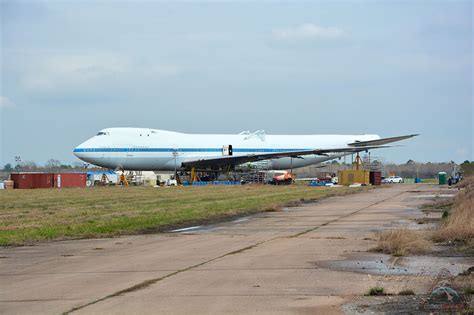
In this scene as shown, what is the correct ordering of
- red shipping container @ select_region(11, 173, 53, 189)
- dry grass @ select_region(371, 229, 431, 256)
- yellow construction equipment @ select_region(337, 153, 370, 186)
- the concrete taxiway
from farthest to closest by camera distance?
yellow construction equipment @ select_region(337, 153, 370, 186)
red shipping container @ select_region(11, 173, 53, 189)
dry grass @ select_region(371, 229, 431, 256)
the concrete taxiway

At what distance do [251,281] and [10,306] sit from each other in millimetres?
3744

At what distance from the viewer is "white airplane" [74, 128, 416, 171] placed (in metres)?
75.3

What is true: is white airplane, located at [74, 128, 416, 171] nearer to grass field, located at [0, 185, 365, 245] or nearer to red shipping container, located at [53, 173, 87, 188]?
red shipping container, located at [53, 173, 87, 188]

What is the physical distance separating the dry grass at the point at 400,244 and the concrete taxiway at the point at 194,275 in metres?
0.46

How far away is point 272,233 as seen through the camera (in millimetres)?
21922

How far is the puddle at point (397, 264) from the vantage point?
43.3 feet

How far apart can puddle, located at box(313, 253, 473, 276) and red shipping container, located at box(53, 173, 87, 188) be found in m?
61.8

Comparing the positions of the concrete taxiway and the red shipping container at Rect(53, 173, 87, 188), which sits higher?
the red shipping container at Rect(53, 173, 87, 188)

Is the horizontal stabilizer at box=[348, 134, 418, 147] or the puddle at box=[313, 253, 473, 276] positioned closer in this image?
the puddle at box=[313, 253, 473, 276]

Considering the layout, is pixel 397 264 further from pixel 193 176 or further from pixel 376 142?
pixel 376 142

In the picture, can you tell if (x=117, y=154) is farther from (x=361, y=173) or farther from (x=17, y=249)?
(x=17, y=249)

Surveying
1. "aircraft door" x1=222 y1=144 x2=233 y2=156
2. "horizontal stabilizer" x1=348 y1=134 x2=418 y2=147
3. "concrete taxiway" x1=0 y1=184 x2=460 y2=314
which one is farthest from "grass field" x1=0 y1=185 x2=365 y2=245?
"horizontal stabilizer" x1=348 y1=134 x2=418 y2=147

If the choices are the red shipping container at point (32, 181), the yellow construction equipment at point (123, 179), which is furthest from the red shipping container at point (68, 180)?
the yellow construction equipment at point (123, 179)

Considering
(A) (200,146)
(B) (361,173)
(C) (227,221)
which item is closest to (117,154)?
(A) (200,146)
